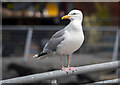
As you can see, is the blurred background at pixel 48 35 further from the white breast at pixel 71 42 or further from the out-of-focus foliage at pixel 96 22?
the white breast at pixel 71 42

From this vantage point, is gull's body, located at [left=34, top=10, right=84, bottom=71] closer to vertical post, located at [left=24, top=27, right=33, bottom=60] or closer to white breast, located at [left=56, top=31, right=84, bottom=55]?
white breast, located at [left=56, top=31, right=84, bottom=55]

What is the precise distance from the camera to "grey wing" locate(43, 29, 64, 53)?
3.82 ft

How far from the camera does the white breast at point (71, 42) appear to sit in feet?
3.63

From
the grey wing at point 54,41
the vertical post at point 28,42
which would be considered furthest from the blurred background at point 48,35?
the grey wing at point 54,41

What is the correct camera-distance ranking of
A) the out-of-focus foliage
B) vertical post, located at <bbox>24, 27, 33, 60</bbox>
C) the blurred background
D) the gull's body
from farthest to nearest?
the out-of-focus foliage → vertical post, located at <bbox>24, 27, 33, 60</bbox> → the blurred background → the gull's body

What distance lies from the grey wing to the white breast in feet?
0.08

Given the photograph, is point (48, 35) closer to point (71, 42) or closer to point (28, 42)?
point (28, 42)

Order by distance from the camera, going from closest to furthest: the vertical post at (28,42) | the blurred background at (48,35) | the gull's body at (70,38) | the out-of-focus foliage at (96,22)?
1. the gull's body at (70,38)
2. the blurred background at (48,35)
3. the vertical post at (28,42)
4. the out-of-focus foliage at (96,22)

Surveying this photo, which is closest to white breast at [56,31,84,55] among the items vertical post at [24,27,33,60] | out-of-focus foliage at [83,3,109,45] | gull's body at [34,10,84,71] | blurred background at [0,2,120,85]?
gull's body at [34,10,84,71]

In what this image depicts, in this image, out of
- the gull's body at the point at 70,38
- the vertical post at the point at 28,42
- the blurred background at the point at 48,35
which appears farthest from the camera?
the vertical post at the point at 28,42

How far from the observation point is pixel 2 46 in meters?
3.52

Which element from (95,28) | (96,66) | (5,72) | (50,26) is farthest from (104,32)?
(96,66)

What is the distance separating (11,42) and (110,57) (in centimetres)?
143

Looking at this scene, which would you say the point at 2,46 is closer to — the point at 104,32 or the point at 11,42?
the point at 11,42
